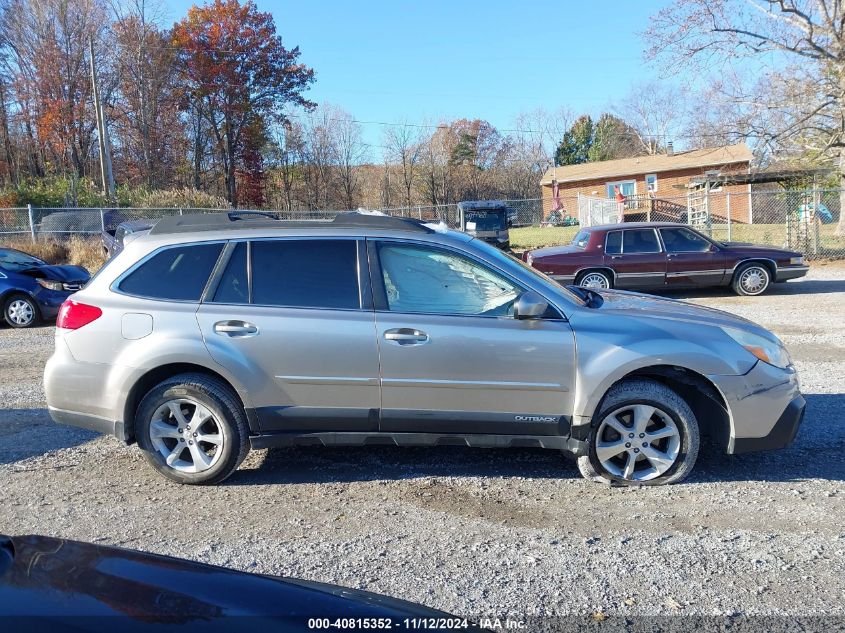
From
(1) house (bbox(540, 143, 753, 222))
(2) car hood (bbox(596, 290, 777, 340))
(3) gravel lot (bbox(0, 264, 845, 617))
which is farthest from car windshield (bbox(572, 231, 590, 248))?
(1) house (bbox(540, 143, 753, 222))

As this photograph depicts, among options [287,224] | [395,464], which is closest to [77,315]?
[287,224]

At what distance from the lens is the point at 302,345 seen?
4258 millimetres

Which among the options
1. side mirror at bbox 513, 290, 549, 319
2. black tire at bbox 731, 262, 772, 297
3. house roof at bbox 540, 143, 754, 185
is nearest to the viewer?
side mirror at bbox 513, 290, 549, 319

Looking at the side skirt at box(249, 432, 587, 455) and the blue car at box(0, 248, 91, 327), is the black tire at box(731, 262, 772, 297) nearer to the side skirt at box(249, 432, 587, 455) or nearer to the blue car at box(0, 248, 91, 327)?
the side skirt at box(249, 432, 587, 455)

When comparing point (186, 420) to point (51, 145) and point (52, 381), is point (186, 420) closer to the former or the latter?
point (52, 381)

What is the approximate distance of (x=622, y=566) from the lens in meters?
3.34

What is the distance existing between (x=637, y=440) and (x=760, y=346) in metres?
1.03

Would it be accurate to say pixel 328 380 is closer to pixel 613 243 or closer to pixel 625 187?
pixel 613 243

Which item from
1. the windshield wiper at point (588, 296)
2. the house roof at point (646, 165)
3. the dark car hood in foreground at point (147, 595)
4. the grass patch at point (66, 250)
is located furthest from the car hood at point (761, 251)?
the house roof at point (646, 165)

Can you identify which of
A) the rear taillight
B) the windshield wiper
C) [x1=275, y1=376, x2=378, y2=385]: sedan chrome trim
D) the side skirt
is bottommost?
the side skirt

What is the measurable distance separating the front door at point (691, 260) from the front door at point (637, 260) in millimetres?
183

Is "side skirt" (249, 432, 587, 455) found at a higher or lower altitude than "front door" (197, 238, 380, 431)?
lower

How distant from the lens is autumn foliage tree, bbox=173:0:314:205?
39.9m

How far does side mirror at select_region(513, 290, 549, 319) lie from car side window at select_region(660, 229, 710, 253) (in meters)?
10.2
